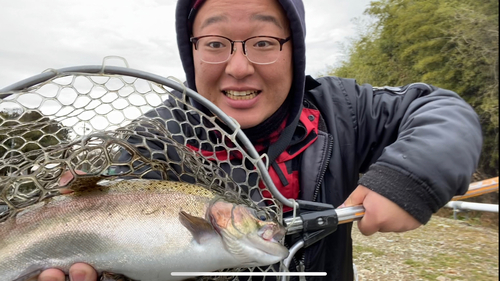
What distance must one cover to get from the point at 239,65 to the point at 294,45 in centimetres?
31

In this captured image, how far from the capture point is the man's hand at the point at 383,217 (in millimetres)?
975

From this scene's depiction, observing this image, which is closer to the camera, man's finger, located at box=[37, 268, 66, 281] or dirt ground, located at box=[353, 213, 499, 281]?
man's finger, located at box=[37, 268, 66, 281]

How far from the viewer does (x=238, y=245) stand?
3.52 feet

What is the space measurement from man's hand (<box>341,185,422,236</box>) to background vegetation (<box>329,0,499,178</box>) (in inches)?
244

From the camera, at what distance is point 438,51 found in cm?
1205

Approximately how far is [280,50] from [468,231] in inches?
144

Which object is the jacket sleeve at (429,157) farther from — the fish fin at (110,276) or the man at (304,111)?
the fish fin at (110,276)

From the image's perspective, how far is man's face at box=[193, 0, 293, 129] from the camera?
4.47ft

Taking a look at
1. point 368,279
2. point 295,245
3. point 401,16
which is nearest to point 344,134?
point 295,245

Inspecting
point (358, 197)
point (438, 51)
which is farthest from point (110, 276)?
point (438, 51)

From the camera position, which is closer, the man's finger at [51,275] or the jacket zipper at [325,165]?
the man's finger at [51,275]

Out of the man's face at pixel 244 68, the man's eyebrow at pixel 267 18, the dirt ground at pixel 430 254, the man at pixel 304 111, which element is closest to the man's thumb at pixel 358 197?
the man at pixel 304 111

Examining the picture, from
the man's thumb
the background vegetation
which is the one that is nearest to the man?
the man's thumb

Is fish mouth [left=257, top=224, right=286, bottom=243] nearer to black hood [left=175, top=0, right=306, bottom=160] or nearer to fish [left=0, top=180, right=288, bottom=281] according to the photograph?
fish [left=0, top=180, right=288, bottom=281]
